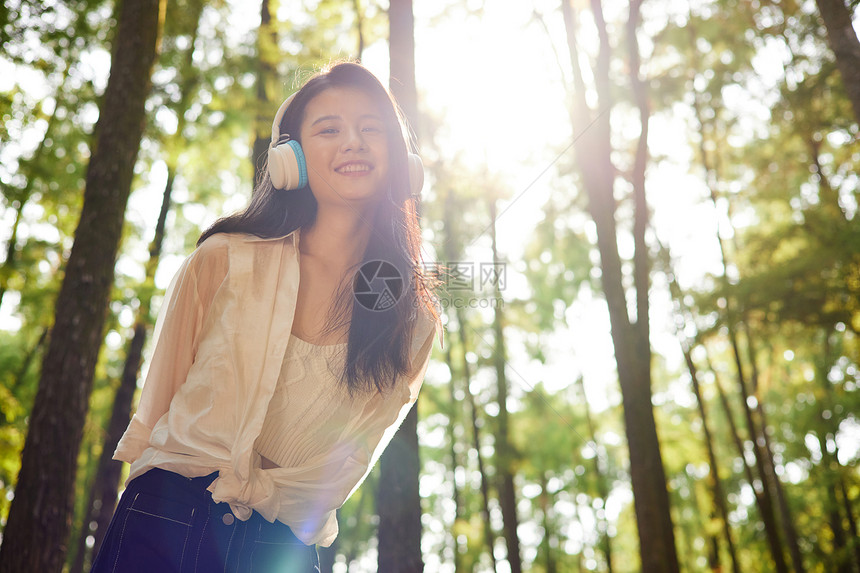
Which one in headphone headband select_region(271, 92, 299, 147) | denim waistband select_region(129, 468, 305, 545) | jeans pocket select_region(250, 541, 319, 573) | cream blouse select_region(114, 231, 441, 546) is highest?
headphone headband select_region(271, 92, 299, 147)

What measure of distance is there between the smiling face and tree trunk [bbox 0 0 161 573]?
329cm

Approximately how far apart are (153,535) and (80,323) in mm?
3593

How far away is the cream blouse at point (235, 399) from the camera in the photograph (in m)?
1.41

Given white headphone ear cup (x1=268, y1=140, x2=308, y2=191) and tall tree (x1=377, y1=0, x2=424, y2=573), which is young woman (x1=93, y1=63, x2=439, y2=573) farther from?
tall tree (x1=377, y1=0, x2=424, y2=573)

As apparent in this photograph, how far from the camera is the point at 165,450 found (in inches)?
55.0

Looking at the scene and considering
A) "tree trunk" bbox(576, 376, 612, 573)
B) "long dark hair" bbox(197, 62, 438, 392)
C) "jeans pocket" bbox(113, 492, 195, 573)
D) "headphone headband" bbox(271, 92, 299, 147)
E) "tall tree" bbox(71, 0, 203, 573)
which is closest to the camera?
"jeans pocket" bbox(113, 492, 195, 573)

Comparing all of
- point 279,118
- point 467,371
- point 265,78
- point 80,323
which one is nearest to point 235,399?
point 279,118

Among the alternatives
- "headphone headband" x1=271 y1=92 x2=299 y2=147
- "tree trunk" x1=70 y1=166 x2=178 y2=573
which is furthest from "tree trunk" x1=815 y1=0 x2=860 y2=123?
"tree trunk" x1=70 y1=166 x2=178 y2=573

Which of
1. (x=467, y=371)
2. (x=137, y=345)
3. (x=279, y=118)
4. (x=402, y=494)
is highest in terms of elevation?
(x=467, y=371)

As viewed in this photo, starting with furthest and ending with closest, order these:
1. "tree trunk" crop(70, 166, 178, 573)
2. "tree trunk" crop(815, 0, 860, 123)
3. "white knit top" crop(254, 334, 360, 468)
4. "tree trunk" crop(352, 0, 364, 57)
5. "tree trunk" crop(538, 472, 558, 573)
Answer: "tree trunk" crop(538, 472, 558, 573) → "tree trunk" crop(70, 166, 178, 573) → "tree trunk" crop(352, 0, 364, 57) → "tree trunk" crop(815, 0, 860, 123) → "white knit top" crop(254, 334, 360, 468)

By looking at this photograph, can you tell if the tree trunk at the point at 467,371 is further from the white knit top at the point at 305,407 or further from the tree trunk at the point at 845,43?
the white knit top at the point at 305,407

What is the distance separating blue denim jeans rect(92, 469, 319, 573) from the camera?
4.25 ft

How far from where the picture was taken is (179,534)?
1331 millimetres

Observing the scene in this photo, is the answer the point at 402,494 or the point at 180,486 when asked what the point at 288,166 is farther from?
the point at 402,494
